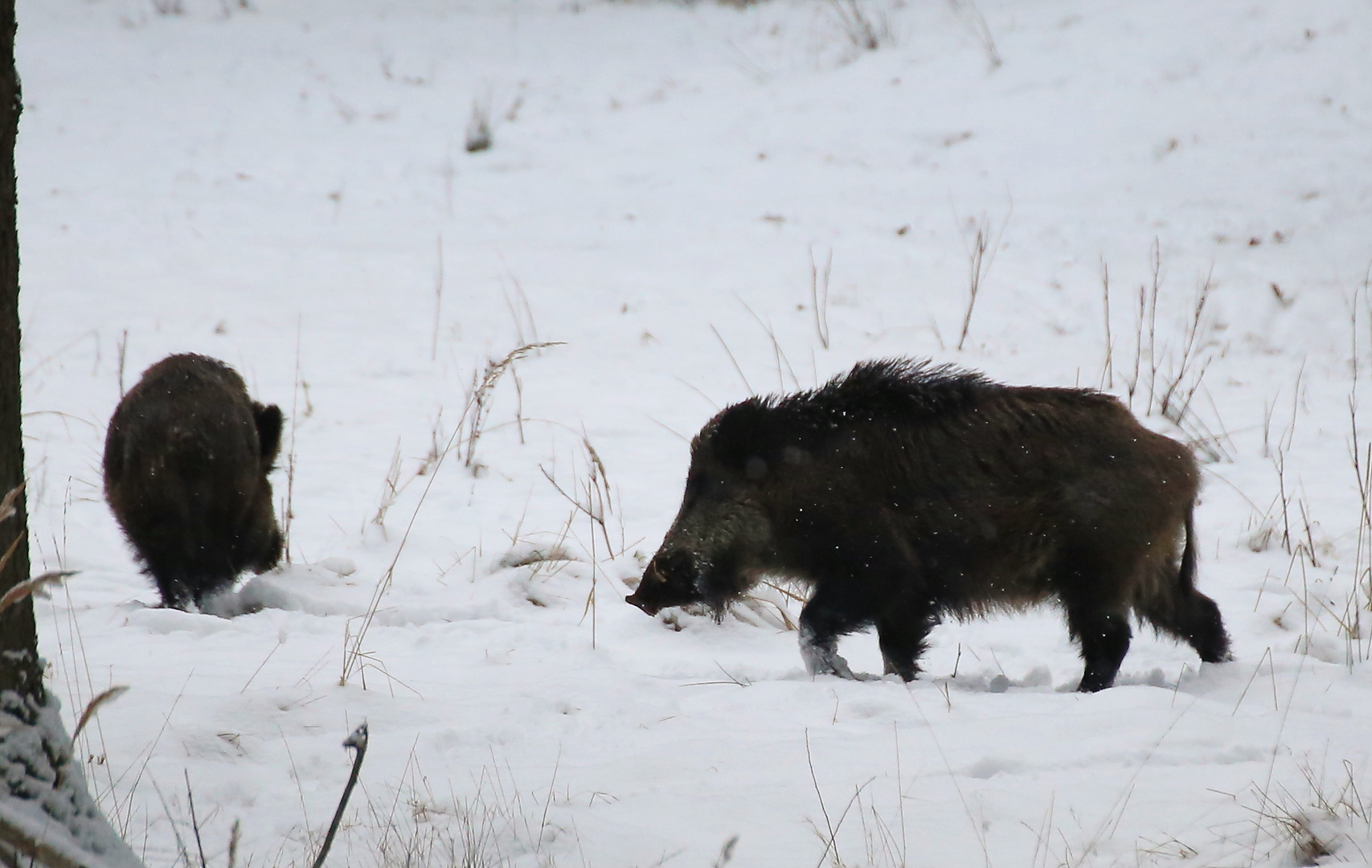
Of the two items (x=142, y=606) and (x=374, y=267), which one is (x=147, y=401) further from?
(x=374, y=267)

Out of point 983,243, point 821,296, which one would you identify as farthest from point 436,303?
point 983,243

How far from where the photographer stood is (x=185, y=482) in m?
4.30

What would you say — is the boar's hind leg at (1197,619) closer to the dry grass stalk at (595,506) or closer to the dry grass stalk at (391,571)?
the dry grass stalk at (595,506)

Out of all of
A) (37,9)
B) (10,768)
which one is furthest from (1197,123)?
(37,9)

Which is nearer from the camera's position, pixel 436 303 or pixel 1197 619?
pixel 1197 619

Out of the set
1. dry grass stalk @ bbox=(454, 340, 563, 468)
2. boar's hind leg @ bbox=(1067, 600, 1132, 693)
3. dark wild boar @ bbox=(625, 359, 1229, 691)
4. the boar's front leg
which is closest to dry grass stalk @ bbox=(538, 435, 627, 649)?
dry grass stalk @ bbox=(454, 340, 563, 468)

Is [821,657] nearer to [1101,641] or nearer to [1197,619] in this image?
[1101,641]

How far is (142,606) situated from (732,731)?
2.43m

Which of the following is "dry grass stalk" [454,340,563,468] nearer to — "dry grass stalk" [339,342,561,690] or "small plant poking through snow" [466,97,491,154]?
"dry grass stalk" [339,342,561,690]

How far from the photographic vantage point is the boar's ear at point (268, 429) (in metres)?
4.85

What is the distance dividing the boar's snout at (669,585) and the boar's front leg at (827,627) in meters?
0.49

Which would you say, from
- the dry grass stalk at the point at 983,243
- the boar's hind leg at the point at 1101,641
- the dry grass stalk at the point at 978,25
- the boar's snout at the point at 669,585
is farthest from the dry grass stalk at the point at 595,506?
the dry grass stalk at the point at 978,25

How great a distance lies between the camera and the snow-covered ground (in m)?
2.62

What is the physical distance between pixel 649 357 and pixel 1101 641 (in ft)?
18.2
